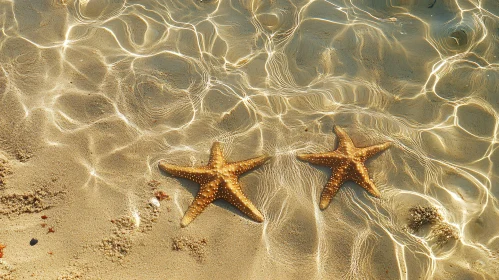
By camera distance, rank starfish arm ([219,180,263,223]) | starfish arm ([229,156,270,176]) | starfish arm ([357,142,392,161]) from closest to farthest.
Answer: starfish arm ([219,180,263,223])
starfish arm ([229,156,270,176])
starfish arm ([357,142,392,161])

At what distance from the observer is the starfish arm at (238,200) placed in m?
4.37

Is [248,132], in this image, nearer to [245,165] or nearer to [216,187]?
[245,165]

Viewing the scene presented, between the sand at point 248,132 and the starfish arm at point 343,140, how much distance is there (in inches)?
5.0

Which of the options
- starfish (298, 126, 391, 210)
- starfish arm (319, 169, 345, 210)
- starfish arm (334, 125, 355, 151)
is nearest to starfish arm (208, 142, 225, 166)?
starfish (298, 126, 391, 210)

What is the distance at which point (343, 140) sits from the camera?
189 inches

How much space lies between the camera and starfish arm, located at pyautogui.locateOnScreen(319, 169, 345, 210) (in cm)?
454

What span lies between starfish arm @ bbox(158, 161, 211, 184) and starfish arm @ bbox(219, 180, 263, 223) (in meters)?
0.31

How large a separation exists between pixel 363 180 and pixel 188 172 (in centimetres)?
254

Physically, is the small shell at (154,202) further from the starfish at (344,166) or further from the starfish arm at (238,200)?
the starfish at (344,166)

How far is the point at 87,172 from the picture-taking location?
15.0 ft

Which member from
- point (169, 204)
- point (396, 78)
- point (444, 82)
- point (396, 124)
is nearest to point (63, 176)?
point (169, 204)

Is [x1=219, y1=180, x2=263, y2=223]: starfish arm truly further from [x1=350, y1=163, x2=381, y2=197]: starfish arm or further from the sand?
[x1=350, y1=163, x2=381, y2=197]: starfish arm

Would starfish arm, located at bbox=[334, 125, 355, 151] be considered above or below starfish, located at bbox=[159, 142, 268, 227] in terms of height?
above

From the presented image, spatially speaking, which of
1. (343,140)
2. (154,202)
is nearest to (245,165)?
(154,202)
